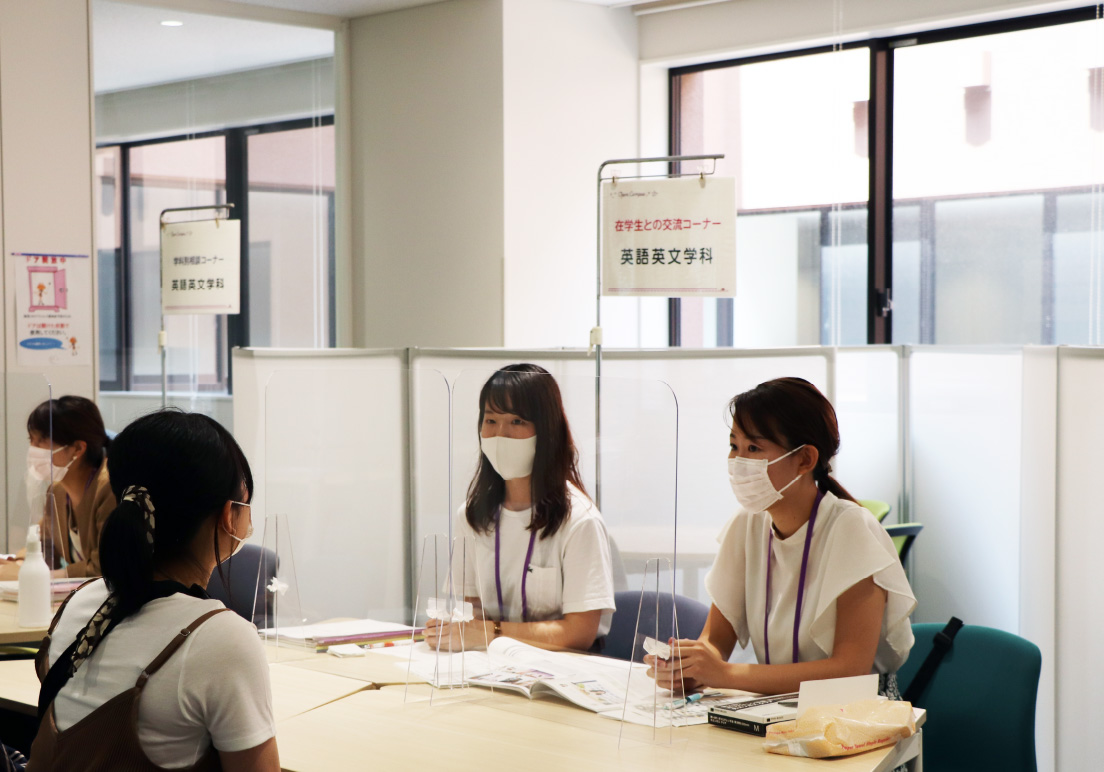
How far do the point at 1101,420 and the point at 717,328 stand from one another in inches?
98.2

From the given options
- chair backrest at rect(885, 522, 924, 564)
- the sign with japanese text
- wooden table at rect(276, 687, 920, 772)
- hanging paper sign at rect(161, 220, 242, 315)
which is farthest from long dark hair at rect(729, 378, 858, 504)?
the sign with japanese text

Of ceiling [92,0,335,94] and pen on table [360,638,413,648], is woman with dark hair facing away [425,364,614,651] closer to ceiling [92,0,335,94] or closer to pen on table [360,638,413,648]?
pen on table [360,638,413,648]

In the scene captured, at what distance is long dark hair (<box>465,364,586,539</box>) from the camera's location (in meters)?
→ 2.29

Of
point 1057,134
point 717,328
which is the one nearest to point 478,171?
point 717,328

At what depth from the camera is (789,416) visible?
2197 millimetres

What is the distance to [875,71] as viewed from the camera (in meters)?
4.81

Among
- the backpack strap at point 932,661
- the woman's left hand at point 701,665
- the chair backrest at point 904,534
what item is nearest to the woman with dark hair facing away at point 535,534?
the woman's left hand at point 701,665

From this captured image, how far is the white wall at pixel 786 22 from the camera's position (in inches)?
175

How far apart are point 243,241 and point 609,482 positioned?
11.2 feet

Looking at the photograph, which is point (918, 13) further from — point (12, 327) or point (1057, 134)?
point (12, 327)

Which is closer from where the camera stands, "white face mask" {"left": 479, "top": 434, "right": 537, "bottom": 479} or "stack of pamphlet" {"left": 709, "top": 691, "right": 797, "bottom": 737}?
"stack of pamphlet" {"left": 709, "top": 691, "right": 797, "bottom": 737}

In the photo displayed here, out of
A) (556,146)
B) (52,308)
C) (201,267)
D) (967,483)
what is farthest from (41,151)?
(967,483)

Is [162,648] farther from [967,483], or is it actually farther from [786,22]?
[786,22]

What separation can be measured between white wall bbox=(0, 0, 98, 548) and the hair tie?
9.34 feet
